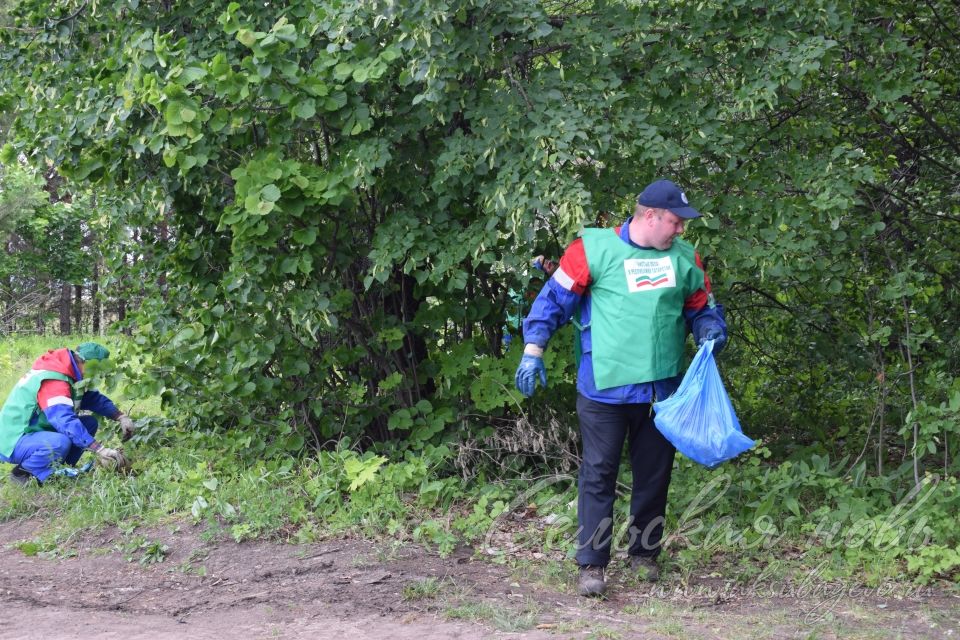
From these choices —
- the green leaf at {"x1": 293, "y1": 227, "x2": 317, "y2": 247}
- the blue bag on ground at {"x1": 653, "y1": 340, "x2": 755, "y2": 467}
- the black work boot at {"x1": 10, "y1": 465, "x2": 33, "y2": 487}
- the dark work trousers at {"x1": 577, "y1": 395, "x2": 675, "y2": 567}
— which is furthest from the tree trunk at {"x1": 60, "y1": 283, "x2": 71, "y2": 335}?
the blue bag on ground at {"x1": 653, "y1": 340, "x2": 755, "y2": 467}

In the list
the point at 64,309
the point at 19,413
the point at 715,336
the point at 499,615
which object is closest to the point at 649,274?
the point at 715,336

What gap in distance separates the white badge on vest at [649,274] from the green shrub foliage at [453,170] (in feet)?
1.17

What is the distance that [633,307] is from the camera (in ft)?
14.5

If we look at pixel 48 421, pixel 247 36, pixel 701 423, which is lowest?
pixel 48 421

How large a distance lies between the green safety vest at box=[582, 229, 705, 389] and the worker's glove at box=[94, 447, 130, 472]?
11.9 feet

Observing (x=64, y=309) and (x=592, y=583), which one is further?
(x=64, y=309)

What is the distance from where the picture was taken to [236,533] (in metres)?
5.33

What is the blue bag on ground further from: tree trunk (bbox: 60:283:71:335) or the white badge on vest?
tree trunk (bbox: 60:283:71:335)

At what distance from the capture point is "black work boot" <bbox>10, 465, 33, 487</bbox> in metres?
6.62

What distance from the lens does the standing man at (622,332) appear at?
4.43m

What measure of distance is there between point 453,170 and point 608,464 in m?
1.69

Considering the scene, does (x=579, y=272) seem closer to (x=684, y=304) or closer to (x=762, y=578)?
(x=684, y=304)

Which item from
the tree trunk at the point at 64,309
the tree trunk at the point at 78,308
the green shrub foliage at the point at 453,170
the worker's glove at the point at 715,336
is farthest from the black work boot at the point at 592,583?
the tree trunk at the point at 78,308

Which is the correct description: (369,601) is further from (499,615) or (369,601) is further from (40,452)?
(40,452)
